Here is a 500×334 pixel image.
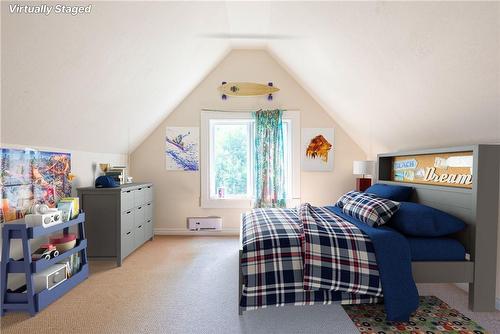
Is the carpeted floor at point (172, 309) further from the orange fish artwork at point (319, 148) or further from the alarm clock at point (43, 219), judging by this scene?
the orange fish artwork at point (319, 148)

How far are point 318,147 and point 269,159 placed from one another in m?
0.90

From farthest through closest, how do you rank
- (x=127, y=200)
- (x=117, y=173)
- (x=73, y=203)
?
(x=117, y=173) < (x=127, y=200) < (x=73, y=203)

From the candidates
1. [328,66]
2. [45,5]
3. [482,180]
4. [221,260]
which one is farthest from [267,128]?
[45,5]

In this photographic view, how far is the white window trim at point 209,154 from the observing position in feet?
12.9

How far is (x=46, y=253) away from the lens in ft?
6.42

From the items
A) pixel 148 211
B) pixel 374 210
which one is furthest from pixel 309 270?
pixel 148 211

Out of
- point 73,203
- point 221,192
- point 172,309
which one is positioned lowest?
point 172,309

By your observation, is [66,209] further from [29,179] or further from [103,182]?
[103,182]

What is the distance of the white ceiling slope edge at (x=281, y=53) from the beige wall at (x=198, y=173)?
473 millimetres

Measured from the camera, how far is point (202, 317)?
180 cm

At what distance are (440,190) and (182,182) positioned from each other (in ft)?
11.6

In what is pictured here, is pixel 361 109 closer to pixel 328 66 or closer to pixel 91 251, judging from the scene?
pixel 328 66

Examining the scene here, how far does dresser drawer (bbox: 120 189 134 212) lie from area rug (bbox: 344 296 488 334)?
8.63 ft

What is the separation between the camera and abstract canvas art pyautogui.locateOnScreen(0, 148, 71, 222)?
192 cm
